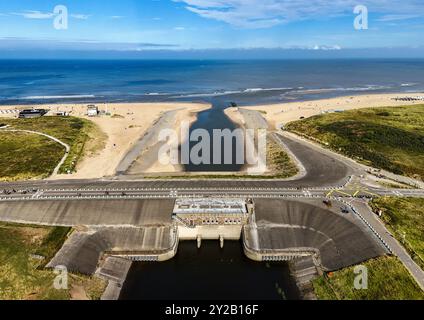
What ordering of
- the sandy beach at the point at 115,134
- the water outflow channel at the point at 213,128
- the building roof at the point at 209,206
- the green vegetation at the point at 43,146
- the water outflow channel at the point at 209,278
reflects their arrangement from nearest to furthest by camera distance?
the water outflow channel at the point at 209,278, the building roof at the point at 209,206, the green vegetation at the point at 43,146, the sandy beach at the point at 115,134, the water outflow channel at the point at 213,128

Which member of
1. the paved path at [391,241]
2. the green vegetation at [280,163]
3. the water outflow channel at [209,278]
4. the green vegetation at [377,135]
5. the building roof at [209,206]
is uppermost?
the green vegetation at [377,135]

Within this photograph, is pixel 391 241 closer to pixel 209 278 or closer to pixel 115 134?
pixel 209 278

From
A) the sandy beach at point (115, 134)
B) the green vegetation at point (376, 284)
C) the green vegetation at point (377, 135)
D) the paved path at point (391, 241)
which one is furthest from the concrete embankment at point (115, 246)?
the green vegetation at point (377, 135)

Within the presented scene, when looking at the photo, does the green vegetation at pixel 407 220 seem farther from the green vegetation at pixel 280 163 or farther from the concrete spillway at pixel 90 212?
the concrete spillway at pixel 90 212

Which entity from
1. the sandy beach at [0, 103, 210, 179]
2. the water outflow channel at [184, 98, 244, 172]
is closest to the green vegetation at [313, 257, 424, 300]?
the water outflow channel at [184, 98, 244, 172]

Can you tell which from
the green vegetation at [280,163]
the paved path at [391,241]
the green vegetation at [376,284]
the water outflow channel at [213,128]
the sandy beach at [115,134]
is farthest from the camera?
the water outflow channel at [213,128]

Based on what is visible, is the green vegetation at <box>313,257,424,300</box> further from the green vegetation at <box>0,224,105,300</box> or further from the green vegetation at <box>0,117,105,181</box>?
the green vegetation at <box>0,117,105,181</box>
